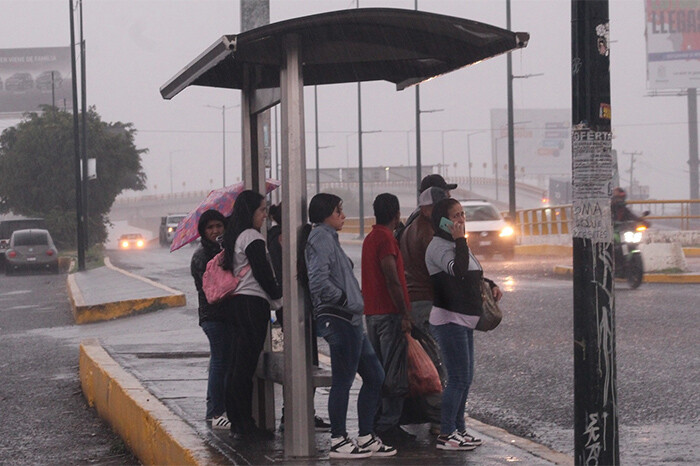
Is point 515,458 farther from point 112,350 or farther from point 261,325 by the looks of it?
point 112,350

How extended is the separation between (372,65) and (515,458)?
8.83 feet

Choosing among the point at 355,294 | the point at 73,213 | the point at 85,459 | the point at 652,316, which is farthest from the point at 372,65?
the point at 73,213

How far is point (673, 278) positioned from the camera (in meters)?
21.8

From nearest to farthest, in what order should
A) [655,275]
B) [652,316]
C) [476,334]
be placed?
1. [476,334]
2. [652,316]
3. [655,275]

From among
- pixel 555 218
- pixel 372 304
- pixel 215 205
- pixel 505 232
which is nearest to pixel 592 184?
pixel 372 304

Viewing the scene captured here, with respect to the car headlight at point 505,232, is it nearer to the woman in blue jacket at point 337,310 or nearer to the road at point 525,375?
the road at point 525,375

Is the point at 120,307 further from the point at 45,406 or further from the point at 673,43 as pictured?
the point at 673,43

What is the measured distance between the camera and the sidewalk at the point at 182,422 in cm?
693

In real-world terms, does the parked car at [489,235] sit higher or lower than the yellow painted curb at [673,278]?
higher

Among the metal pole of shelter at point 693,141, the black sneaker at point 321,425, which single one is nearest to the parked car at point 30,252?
the black sneaker at point 321,425

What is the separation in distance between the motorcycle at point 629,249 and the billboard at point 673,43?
72.3 metres

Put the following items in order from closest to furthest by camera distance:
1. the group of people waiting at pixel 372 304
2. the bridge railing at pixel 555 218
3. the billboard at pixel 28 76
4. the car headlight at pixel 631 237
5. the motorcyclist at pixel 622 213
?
the group of people waiting at pixel 372 304 < the car headlight at pixel 631 237 < the motorcyclist at pixel 622 213 < the bridge railing at pixel 555 218 < the billboard at pixel 28 76

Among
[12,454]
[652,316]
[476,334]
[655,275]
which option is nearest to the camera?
[12,454]

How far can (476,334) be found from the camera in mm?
14414
